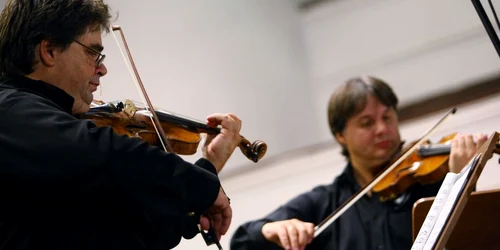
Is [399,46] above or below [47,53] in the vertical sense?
below

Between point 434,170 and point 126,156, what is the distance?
1216 millimetres

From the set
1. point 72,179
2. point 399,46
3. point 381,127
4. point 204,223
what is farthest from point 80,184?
point 399,46

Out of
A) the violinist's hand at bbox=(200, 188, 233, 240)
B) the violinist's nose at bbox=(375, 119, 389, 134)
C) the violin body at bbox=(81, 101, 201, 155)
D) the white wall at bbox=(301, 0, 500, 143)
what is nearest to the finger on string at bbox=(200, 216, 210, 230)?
the violinist's hand at bbox=(200, 188, 233, 240)

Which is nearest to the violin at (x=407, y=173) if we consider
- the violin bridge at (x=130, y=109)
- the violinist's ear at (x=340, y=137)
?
the violinist's ear at (x=340, y=137)

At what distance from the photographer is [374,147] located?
7.66 ft

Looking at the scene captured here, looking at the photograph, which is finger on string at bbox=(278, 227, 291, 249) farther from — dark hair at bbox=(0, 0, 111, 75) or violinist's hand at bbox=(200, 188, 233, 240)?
dark hair at bbox=(0, 0, 111, 75)

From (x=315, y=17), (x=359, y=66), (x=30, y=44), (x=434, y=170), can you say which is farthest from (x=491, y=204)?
(x=315, y=17)

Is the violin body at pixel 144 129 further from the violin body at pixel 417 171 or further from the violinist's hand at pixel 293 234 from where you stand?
the violin body at pixel 417 171

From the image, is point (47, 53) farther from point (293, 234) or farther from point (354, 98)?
point (354, 98)

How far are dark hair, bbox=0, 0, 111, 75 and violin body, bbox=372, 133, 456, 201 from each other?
1.14m

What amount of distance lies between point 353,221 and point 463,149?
0.39 meters

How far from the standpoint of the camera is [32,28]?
1.38 meters

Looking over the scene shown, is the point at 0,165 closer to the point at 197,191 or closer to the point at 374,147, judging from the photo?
the point at 197,191

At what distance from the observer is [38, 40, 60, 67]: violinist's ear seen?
4.53 ft
